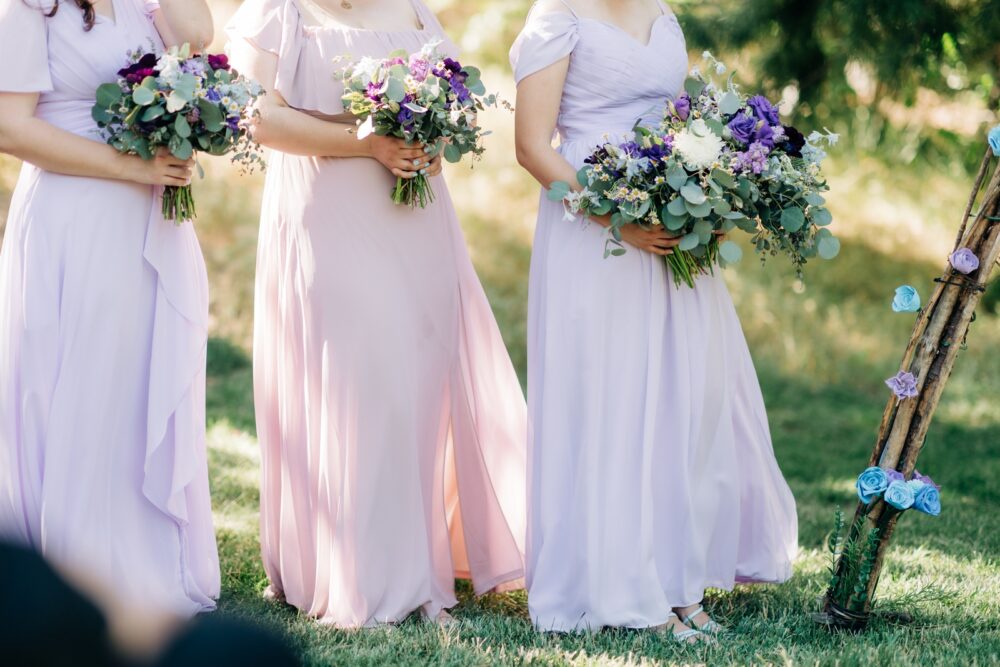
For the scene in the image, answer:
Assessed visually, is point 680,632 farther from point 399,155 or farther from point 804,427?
point 804,427

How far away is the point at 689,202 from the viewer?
13.0 ft

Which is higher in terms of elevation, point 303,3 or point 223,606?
point 303,3

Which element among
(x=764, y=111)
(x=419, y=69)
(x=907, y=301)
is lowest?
(x=907, y=301)

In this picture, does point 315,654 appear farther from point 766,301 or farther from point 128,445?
point 766,301

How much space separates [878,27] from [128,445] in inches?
185

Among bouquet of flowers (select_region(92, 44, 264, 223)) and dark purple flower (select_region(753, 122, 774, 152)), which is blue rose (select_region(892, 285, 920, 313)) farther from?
bouquet of flowers (select_region(92, 44, 264, 223))

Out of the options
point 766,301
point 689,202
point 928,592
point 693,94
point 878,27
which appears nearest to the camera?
point 689,202

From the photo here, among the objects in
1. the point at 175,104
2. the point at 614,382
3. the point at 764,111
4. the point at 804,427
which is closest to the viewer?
the point at 175,104

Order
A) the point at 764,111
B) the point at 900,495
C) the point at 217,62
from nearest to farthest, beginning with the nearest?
the point at 217,62 < the point at 900,495 < the point at 764,111

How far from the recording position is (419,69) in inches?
159

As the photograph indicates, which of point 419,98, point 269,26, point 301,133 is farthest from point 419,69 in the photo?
point 269,26

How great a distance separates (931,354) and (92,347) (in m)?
2.88

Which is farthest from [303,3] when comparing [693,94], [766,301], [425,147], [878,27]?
[766,301]

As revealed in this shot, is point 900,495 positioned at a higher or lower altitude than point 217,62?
lower
